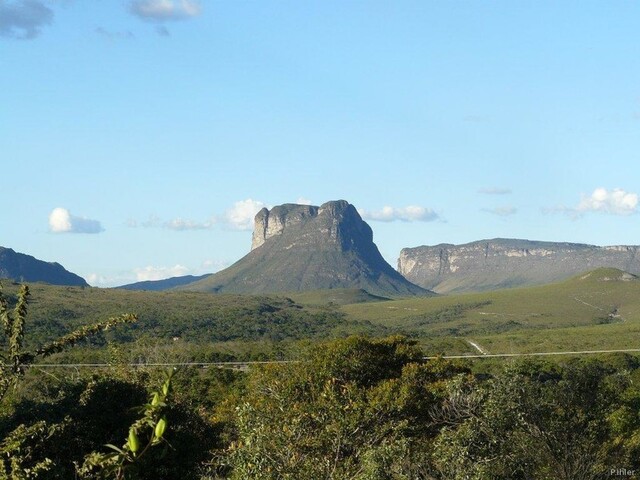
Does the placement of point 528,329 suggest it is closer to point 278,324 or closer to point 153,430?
point 278,324

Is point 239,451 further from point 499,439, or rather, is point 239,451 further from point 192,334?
point 192,334

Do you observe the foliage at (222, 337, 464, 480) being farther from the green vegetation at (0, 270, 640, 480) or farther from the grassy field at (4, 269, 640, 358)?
the grassy field at (4, 269, 640, 358)

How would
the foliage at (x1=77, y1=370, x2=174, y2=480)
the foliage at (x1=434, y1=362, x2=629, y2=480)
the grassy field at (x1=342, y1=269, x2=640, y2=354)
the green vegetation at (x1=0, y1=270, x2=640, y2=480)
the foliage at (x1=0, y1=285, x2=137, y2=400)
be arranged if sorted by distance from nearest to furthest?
the foliage at (x1=77, y1=370, x2=174, y2=480) < the foliage at (x1=0, y1=285, x2=137, y2=400) < the green vegetation at (x1=0, y1=270, x2=640, y2=480) < the foliage at (x1=434, y1=362, x2=629, y2=480) < the grassy field at (x1=342, y1=269, x2=640, y2=354)

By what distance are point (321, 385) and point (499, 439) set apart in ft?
36.5

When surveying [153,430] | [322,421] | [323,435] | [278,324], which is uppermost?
[153,430]

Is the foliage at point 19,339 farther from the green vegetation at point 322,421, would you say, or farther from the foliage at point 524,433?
the foliage at point 524,433

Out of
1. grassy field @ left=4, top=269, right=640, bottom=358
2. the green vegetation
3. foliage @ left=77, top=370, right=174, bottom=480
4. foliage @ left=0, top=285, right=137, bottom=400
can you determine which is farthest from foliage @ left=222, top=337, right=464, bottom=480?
grassy field @ left=4, top=269, right=640, bottom=358

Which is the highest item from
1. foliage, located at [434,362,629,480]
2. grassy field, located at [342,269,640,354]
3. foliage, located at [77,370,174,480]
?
foliage, located at [77,370,174,480]

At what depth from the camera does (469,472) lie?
19.4 metres

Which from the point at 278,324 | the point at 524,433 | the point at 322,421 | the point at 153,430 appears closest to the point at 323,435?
the point at 322,421

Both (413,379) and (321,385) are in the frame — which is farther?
(413,379)

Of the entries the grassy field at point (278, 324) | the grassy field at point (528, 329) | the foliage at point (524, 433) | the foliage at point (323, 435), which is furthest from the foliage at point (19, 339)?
the grassy field at point (528, 329)

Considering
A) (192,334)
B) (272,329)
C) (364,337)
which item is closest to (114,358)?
(364,337)

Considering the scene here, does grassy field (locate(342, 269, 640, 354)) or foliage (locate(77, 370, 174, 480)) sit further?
grassy field (locate(342, 269, 640, 354))
